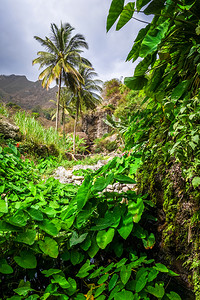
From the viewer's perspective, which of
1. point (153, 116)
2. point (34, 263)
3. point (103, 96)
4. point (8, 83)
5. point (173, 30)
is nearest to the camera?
point (34, 263)

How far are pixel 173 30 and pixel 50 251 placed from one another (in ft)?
3.68

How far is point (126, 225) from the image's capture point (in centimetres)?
68

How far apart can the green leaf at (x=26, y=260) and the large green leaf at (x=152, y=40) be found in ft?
3.07

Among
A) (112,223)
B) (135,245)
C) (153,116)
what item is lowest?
(135,245)

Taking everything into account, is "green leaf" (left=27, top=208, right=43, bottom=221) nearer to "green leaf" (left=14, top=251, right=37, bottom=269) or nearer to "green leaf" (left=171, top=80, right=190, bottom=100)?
"green leaf" (left=14, top=251, right=37, bottom=269)

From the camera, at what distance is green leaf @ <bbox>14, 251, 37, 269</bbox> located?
58 centimetres

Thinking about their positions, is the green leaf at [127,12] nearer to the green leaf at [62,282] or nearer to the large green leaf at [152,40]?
the large green leaf at [152,40]

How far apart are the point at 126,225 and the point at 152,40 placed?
0.81 meters

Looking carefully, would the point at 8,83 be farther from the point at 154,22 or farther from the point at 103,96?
the point at 154,22

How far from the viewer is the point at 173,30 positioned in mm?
713

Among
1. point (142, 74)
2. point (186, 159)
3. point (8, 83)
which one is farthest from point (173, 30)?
point (8, 83)

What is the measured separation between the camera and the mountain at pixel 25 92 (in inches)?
1672

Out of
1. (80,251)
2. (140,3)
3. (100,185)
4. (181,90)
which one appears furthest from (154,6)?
(80,251)

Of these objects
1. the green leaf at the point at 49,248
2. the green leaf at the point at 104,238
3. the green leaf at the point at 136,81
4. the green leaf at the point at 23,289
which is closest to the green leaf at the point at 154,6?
the green leaf at the point at 136,81
